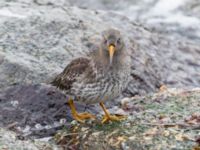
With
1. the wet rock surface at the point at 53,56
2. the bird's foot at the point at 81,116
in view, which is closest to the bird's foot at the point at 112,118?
the bird's foot at the point at 81,116

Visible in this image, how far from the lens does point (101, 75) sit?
6980 millimetres

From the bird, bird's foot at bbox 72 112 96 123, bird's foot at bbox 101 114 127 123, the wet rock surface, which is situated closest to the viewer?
the bird

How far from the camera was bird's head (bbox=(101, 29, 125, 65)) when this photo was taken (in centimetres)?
709

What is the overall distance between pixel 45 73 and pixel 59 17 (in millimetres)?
1731

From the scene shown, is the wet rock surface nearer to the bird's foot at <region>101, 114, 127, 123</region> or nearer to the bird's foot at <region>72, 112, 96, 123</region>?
the bird's foot at <region>72, 112, 96, 123</region>

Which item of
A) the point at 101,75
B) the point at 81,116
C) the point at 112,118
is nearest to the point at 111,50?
the point at 101,75

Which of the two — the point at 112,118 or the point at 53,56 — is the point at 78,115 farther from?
the point at 53,56

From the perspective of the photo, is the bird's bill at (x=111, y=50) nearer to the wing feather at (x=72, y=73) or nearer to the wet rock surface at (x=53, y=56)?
the wing feather at (x=72, y=73)

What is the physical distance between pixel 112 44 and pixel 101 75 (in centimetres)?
37

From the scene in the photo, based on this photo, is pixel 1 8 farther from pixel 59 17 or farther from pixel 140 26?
pixel 140 26

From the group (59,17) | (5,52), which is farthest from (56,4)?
(5,52)

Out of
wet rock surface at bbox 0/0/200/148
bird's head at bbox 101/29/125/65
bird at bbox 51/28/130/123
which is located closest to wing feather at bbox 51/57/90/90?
bird at bbox 51/28/130/123

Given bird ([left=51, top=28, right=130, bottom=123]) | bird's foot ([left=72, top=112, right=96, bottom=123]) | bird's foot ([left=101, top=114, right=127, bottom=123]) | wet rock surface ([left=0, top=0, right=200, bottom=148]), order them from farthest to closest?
wet rock surface ([left=0, top=0, right=200, bottom=148])
bird's foot ([left=72, top=112, right=96, bottom=123])
bird's foot ([left=101, top=114, right=127, bottom=123])
bird ([left=51, top=28, right=130, bottom=123])

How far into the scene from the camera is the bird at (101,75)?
271 inches
